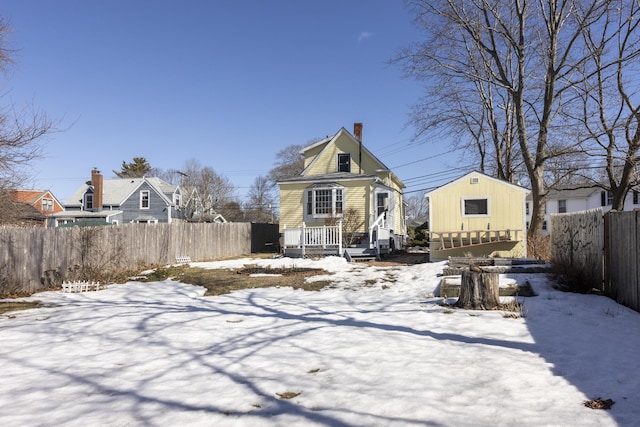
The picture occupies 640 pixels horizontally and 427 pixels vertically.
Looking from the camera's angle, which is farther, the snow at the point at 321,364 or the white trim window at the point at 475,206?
the white trim window at the point at 475,206

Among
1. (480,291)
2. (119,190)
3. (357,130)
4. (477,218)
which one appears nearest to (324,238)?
(477,218)

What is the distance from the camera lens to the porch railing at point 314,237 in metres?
17.7

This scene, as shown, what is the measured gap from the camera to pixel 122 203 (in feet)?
121

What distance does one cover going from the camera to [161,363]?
462 cm

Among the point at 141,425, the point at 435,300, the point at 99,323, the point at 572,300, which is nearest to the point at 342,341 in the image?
the point at 141,425

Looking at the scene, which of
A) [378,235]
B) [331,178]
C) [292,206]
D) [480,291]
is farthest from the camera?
[292,206]

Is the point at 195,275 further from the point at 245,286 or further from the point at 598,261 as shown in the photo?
the point at 598,261

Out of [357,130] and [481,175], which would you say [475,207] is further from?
[357,130]

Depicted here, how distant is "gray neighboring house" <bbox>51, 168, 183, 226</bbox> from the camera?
36.2 meters

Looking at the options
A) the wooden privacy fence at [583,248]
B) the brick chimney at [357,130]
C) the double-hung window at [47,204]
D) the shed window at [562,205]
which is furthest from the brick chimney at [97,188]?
the shed window at [562,205]

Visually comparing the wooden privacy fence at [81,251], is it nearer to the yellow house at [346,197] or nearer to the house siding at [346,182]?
the yellow house at [346,197]

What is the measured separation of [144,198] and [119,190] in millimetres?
3742

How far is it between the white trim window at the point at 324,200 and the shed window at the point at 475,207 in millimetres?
7025

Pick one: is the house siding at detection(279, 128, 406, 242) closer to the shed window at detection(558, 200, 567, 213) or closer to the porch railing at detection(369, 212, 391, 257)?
the porch railing at detection(369, 212, 391, 257)
